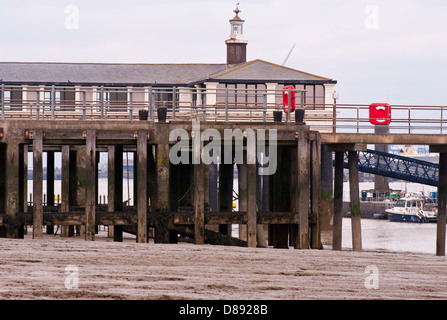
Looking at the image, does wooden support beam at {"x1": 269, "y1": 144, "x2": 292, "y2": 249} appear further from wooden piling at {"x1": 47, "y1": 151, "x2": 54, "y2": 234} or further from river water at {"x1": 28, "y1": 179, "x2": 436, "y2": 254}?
river water at {"x1": 28, "y1": 179, "x2": 436, "y2": 254}

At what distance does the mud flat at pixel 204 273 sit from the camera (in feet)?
42.5

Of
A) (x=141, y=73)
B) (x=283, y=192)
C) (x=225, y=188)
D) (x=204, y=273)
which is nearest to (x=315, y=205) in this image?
(x=283, y=192)

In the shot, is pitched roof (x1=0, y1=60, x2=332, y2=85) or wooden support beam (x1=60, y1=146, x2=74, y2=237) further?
pitched roof (x1=0, y1=60, x2=332, y2=85)

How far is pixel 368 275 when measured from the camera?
591 inches

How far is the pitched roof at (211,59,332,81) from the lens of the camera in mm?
46938

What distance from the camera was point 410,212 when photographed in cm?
6725

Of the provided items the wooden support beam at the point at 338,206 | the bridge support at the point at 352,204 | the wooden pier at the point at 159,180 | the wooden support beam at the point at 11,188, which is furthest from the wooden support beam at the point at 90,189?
the bridge support at the point at 352,204

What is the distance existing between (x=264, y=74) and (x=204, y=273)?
111ft

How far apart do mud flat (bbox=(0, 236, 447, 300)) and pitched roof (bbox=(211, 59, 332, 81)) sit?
1152 inches

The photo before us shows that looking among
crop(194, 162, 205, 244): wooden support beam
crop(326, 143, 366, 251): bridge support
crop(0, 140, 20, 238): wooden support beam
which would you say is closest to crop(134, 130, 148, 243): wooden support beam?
crop(194, 162, 205, 244): wooden support beam

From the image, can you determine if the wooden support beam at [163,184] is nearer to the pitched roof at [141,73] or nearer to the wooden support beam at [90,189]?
the wooden support beam at [90,189]
